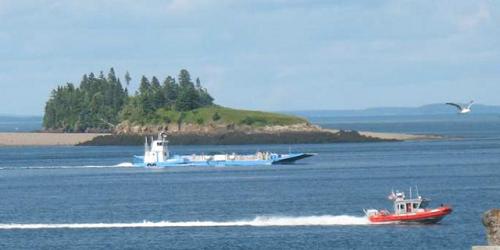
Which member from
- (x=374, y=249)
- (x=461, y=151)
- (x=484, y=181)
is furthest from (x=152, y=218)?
(x=461, y=151)

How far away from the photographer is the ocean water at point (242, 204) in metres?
73.1

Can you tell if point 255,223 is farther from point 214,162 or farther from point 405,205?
point 214,162

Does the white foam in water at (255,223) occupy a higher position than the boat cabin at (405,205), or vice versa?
the boat cabin at (405,205)

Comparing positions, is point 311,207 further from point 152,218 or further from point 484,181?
point 484,181

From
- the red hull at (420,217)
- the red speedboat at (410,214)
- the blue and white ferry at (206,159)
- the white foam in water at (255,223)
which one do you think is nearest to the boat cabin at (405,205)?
the red speedboat at (410,214)

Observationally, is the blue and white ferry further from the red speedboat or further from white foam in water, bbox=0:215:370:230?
the red speedboat

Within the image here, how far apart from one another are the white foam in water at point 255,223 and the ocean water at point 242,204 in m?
0.08

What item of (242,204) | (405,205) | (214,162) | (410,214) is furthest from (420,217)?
(214,162)

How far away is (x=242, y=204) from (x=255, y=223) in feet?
59.3

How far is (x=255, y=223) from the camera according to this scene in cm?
8088

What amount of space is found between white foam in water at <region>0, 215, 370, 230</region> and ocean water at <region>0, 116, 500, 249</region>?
0.08 metres

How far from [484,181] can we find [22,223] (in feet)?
153

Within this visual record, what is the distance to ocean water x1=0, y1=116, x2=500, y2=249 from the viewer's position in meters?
73.1

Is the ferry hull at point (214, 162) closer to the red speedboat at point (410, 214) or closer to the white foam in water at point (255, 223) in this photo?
the white foam in water at point (255, 223)
